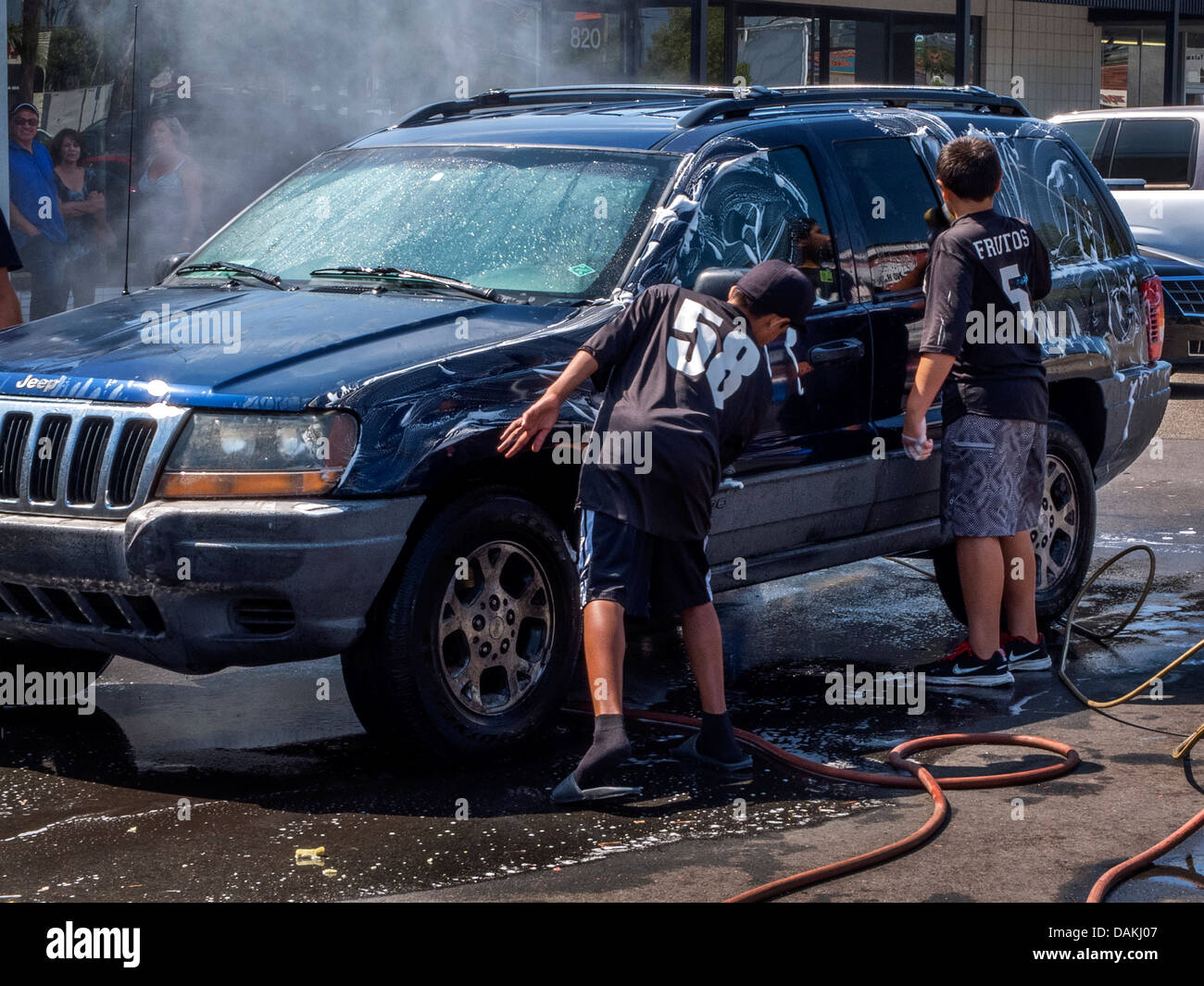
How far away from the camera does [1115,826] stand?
15.0 ft

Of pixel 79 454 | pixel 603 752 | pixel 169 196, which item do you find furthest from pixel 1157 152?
pixel 79 454

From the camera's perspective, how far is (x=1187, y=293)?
44.5 feet

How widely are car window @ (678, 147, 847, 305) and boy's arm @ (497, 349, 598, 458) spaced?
78cm

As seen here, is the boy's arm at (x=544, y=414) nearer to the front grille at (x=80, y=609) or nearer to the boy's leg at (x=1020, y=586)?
the front grille at (x=80, y=609)

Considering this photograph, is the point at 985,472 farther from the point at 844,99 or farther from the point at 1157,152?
the point at 1157,152

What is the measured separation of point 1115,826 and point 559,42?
1523 cm

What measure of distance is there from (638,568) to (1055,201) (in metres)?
3.30

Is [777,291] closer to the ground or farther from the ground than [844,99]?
closer to the ground

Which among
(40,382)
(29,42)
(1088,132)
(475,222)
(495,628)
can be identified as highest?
(29,42)

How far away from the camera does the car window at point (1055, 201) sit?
6.98 meters

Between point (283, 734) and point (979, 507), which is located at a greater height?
point (979, 507)
